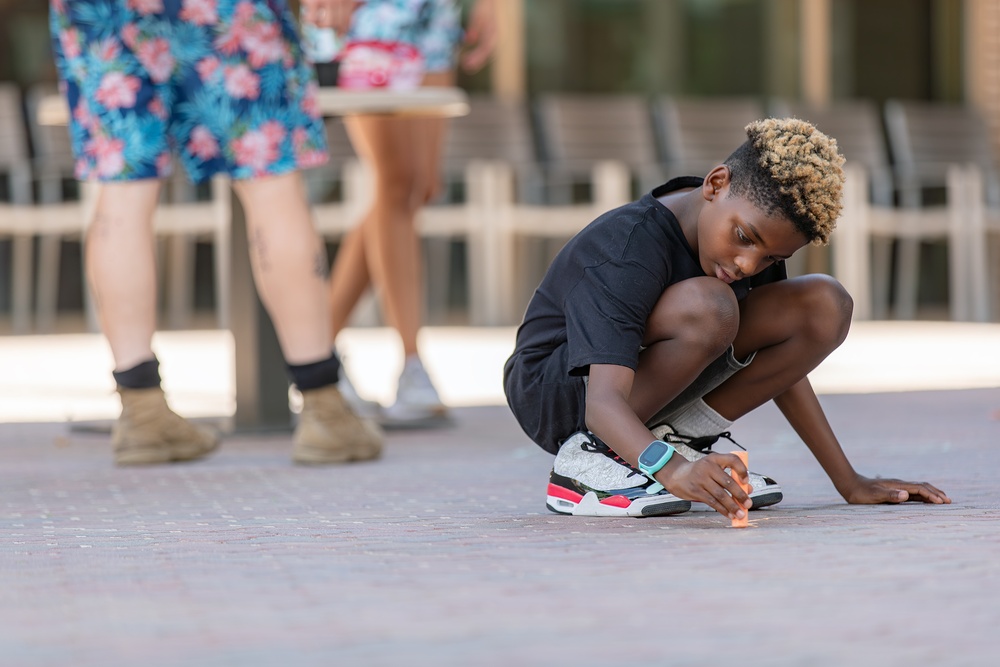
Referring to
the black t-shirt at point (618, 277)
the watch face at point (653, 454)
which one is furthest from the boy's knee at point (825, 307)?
the watch face at point (653, 454)

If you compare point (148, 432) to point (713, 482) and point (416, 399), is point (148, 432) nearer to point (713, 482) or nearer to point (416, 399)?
point (416, 399)

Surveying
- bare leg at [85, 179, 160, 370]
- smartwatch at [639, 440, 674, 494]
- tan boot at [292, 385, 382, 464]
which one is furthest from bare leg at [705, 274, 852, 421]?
bare leg at [85, 179, 160, 370]

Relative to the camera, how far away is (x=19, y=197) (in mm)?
7418

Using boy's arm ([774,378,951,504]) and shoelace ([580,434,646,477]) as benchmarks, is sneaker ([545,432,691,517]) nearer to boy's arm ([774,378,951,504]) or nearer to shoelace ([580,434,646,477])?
shoelace ([580,434,646,477])

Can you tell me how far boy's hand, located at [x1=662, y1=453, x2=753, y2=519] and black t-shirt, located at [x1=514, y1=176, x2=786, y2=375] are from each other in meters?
0.22

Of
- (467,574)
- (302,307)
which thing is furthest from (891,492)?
(302,307)

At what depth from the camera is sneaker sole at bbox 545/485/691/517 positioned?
2.17 meters

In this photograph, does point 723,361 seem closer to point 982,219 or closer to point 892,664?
point 892,664

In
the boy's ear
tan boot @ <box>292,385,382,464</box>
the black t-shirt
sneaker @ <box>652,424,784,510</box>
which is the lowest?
tan boot @ <box>292,385,382,464</box>

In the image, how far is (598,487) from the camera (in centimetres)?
223

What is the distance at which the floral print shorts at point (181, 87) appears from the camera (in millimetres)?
3068

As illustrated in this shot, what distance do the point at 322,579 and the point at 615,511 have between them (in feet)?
1.97

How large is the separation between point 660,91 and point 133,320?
21.6 feet

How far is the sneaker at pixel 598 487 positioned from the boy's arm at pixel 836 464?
0.28m
